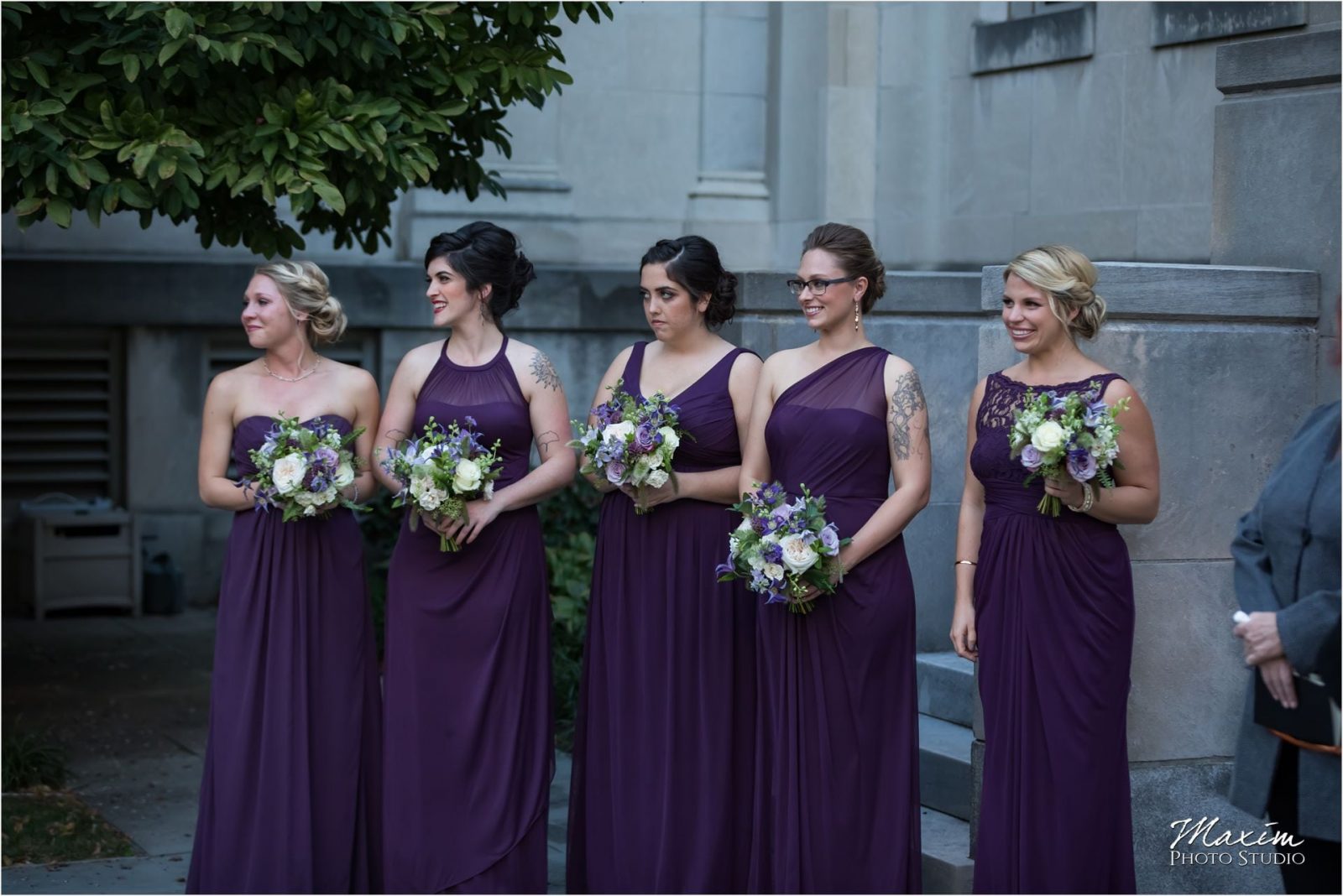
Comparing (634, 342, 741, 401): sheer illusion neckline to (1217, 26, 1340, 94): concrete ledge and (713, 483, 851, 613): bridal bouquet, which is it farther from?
(1217, 26, 1340, 94): concrete ledge

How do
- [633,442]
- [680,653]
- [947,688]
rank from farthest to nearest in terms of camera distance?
[947,688] < [680,653] < [633,442]

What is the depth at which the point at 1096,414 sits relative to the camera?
215 inches

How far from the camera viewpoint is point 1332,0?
8.41 m

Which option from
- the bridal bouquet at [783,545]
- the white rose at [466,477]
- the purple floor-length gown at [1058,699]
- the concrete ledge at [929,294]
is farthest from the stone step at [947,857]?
the concrete ledge at [929,294]

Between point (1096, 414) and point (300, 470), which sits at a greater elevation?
point (1096, 414)

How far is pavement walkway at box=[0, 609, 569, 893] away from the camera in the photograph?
24.1 feet

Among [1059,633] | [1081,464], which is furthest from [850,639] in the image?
[1081,464]

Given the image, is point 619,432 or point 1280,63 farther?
point 1280,63

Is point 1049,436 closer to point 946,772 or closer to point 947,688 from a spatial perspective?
point 946,772

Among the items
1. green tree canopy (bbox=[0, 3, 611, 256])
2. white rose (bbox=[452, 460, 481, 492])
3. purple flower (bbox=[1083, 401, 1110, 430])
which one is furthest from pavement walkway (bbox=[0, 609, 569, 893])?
purple flower (bbox=[1083, 401, 1110, 430])

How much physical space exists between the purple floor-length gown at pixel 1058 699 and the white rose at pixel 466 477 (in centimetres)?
181

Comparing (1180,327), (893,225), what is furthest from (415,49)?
(893,225)

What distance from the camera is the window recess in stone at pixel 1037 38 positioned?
11.4m

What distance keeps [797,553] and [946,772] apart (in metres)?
2.02
